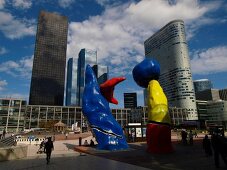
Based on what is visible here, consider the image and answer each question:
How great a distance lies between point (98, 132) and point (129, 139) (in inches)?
585

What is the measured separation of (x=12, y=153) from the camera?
16609mm

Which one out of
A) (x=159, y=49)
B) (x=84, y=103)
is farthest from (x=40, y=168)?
(x=159, y=49)

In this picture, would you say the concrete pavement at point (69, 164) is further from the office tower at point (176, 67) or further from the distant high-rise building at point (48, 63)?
the distant high-rise building at point (48, 63)

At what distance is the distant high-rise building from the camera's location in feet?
552

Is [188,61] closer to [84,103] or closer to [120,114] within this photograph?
[120,114]

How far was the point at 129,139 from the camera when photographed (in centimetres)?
3494

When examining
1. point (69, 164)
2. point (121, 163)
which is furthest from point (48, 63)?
point (121, 163)

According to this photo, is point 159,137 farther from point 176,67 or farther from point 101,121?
point 176,67

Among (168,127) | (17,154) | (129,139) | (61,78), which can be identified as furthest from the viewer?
(61,78)

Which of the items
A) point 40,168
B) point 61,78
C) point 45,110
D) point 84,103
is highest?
point 61,78

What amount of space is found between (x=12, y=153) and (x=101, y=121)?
27.5 ft

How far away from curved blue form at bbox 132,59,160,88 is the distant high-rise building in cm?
15621

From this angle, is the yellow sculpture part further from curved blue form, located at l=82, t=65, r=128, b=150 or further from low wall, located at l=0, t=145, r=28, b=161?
low wall, located at l=0, t=145, r=28, b=161

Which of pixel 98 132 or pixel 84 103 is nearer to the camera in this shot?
pixel 98 132
